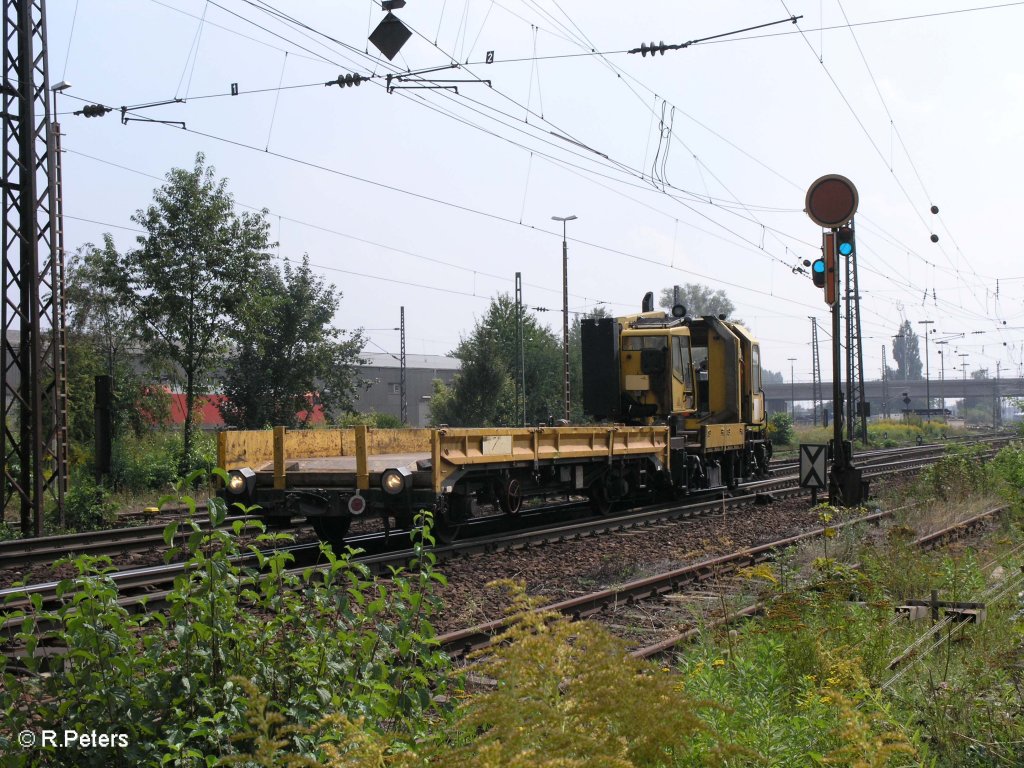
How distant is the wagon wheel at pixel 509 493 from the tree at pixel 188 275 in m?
10.3

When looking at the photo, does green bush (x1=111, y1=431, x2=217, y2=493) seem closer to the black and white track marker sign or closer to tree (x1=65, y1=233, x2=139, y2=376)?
tree (x1=65, y1=233, x2=139, y2=376)

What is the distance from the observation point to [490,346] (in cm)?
3666

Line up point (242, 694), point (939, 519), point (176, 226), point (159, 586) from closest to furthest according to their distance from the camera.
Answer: point (242, 694), point (159, 586), point (939, 519), point (176, 226)

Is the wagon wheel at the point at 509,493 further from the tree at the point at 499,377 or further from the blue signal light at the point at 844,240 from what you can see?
the tree at the point at 499,377

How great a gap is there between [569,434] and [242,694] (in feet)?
30.8

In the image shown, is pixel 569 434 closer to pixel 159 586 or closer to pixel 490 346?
pixel 159 586

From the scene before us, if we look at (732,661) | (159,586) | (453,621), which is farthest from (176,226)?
(732,661)

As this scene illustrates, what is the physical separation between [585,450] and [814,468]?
3.37 metres

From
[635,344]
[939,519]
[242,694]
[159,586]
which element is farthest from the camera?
[635,344]

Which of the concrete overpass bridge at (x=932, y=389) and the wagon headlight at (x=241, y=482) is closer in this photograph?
the wagon headlight at (x=241, y=482)

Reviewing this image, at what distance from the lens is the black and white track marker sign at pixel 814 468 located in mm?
13461

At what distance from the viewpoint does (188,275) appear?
19781 millimetres

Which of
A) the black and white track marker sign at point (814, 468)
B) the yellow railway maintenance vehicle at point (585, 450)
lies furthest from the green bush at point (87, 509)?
the black and white track marker sign at point (814, 468)
